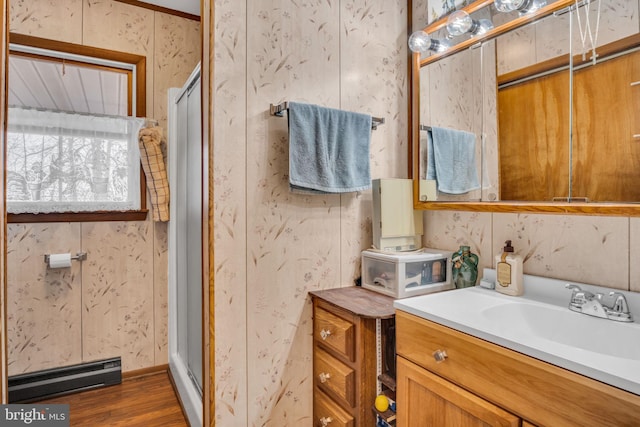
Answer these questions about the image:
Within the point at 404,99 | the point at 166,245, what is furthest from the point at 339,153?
the point at 166,245

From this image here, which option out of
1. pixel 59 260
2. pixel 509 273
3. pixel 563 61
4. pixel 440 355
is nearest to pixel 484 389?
pixel 440 355

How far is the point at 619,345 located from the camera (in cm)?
99

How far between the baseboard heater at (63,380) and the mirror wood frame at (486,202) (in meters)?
2.17

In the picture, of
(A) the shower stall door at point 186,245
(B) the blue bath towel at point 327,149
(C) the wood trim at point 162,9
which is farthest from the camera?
(C) the wood trim at point 162,9

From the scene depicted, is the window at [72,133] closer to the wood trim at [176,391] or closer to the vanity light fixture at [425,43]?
the wood trim at [176,391]

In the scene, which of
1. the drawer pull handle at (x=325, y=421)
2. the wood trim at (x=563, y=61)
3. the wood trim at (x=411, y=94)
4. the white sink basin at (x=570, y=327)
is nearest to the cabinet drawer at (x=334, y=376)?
the drawer pull handle at (x=325, y=421)

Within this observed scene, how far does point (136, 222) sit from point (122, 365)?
37.2 inches

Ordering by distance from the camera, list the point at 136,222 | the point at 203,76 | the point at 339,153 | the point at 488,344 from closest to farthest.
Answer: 1. the point at 488,344
2. the point at 203,76
3. the point at 339,153
4. the point at 136,222

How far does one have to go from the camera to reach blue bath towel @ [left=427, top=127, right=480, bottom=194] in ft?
4.88

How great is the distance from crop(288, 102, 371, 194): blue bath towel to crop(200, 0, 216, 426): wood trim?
33cm

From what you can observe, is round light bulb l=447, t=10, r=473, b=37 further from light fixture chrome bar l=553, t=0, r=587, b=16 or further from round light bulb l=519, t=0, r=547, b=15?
light fixture chrome bar l=553, t=0, r=587, b=16

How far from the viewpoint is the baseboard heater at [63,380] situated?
208 centimetres

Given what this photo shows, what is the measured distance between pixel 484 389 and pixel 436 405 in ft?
0.62

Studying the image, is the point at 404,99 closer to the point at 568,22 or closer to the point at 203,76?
the point at 568,22
